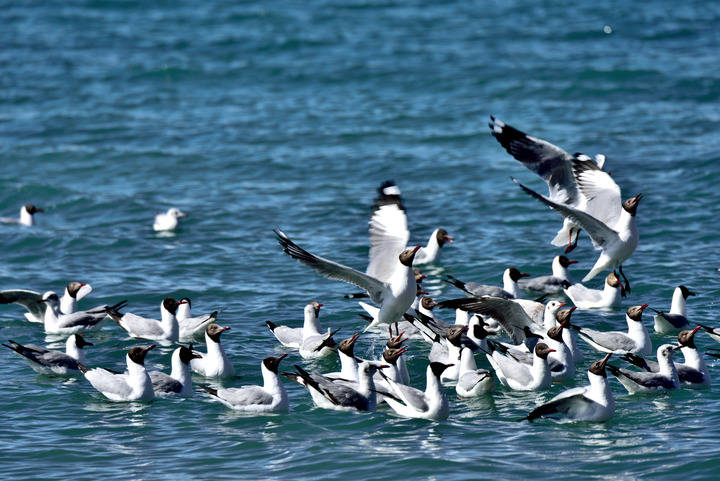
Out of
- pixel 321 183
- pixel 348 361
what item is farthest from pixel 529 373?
pixel 321 183

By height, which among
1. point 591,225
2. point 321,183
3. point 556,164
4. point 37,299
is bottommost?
point 37,299

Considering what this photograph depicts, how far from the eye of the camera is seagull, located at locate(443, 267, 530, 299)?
56.9 ft

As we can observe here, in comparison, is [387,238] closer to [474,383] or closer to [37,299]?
[474,383]

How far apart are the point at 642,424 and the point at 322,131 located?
20.0 meters

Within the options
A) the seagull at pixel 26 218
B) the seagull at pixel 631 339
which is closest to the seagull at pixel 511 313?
the seagull at pixel 631 339

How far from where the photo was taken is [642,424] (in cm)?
1246

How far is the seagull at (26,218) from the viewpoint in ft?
78.3

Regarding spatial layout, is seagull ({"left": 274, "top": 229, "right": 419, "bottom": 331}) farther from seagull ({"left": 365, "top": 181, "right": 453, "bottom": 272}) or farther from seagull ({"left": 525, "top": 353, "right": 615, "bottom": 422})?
seagull ({"left": 525, "top": 353, "right": 615, "bottom": 422})

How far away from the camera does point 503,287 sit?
18.4m

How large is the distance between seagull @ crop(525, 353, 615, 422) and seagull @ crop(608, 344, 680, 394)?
0.80 meters

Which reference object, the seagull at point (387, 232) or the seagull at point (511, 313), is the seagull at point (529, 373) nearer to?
the seagull at point (511, 313)

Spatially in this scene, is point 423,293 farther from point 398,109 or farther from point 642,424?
point 398,109

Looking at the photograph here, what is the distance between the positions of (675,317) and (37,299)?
9.62 meters

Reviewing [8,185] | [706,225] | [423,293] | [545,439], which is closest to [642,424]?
[545,439]
